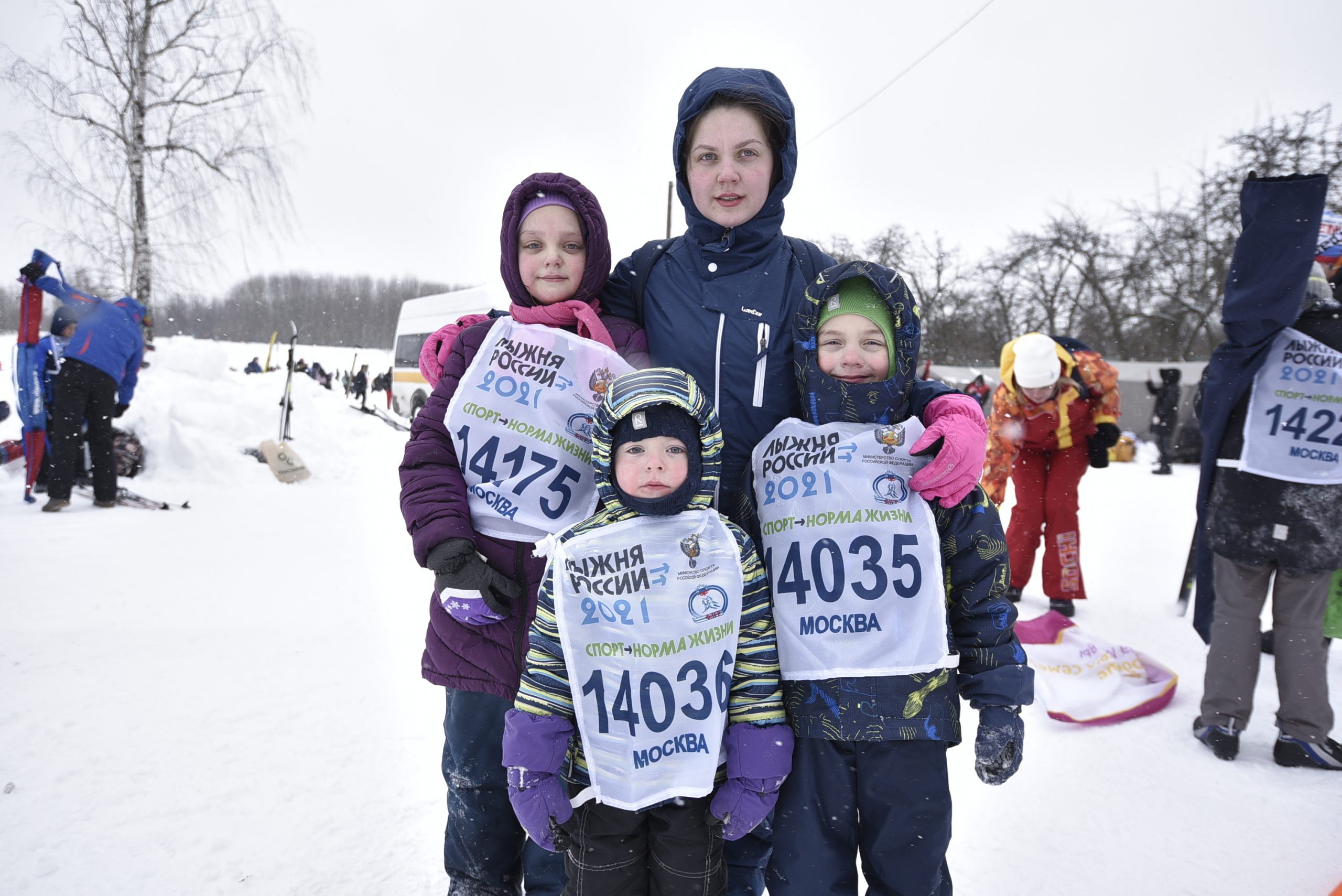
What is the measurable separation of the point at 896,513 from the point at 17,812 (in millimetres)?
2961

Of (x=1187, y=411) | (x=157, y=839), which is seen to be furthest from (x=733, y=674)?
(x=1187, y=411)

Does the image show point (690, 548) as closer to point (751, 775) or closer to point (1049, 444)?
point (751, 775)

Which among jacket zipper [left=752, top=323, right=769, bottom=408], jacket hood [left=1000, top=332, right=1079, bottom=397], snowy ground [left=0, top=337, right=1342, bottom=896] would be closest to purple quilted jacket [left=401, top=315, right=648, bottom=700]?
jacket zipper [left=752, top=323, right=769, bottom=408]

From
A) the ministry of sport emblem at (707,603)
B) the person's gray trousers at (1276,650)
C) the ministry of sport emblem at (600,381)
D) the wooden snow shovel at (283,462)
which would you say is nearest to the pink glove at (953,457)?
the ministry of sport emblem at (707,603)

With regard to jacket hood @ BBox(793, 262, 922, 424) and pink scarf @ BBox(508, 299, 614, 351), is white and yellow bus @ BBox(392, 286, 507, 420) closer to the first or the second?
pink scarf @ BBox(508, 299, 614, 351)

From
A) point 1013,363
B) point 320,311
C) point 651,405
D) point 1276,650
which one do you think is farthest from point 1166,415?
point 320,311

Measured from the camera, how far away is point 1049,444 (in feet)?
15.4

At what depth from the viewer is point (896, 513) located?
5.33ft

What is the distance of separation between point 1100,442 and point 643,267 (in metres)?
4.08

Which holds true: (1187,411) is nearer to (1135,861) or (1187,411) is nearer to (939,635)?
(1135,861)

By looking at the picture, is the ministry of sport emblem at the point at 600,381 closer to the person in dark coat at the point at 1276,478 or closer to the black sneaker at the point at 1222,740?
the person in dark coat at the point at 1276,478

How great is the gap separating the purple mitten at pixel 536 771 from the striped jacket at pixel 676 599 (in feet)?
0.11

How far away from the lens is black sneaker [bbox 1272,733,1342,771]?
280 cm

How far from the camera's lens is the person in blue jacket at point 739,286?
1.88m
